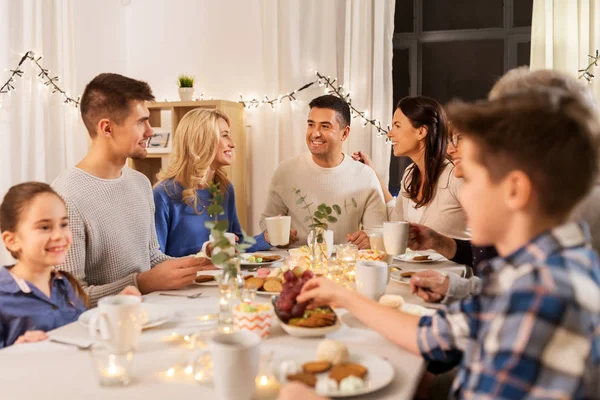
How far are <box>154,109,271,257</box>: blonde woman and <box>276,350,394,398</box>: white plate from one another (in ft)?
5.47

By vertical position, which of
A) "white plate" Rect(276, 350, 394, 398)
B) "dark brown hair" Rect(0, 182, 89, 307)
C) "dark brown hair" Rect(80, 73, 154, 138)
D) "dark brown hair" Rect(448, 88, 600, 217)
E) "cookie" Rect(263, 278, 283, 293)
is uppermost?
"dark brown hair" Rect(80, 73, 154, 138)

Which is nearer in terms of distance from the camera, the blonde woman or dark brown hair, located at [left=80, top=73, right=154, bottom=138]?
dark brown hair, located at [left=80, top=73, right=154, bottom=138]

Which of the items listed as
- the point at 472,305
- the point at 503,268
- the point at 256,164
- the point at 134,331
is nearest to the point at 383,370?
the point at 472,305

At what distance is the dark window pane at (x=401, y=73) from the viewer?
211 inches

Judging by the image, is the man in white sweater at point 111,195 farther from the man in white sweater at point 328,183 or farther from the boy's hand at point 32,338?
the man in white sweater at point 328,183

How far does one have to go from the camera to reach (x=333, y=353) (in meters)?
1.30

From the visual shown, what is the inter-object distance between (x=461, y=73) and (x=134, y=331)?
4497 mm

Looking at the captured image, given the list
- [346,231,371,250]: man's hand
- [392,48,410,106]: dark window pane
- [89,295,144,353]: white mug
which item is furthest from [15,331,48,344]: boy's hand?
[392,48,410,106]: dark window pane

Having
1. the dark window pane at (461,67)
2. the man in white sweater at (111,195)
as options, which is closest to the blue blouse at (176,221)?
the man in white sweater at (111,195)

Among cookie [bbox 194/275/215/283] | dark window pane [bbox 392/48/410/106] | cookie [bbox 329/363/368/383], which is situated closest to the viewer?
cookie [bbox 329/363/368/383]

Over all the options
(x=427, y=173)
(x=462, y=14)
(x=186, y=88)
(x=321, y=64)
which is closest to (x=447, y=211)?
(x=427, y=173)

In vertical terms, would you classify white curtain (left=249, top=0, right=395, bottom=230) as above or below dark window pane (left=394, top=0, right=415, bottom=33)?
below

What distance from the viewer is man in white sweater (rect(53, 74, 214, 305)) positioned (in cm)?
228

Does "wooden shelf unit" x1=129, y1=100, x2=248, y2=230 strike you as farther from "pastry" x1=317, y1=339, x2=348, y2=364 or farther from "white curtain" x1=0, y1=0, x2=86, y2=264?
"pastry" x1=317, y1=339, x2=348, y2=364
